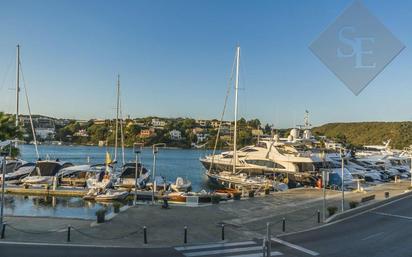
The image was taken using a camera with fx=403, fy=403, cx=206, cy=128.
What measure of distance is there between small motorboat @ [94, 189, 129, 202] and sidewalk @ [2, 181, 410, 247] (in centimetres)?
1562

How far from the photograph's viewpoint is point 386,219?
26.5 meters

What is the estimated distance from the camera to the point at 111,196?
1710 inches

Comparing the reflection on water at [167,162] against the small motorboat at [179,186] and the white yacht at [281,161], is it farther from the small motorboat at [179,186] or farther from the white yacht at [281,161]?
the small motorboat at [179,186]

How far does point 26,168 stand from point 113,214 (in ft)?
125

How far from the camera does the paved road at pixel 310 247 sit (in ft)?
55.2

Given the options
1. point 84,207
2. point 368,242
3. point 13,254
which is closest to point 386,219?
Answer: point 368,242

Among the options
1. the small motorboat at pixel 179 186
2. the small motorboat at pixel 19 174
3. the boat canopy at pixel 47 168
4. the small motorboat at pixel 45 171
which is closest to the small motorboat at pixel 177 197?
the small motorboat at pixel 179 186

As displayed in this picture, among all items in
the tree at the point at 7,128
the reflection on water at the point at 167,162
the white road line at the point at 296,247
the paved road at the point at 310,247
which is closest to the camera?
the paved road at the point at 310,247

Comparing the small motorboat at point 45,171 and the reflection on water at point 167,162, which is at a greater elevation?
the small motorboat at point 45,171

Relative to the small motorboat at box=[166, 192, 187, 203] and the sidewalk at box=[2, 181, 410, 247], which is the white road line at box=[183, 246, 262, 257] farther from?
Result: the small motorboat at box=[166, 192, 187, 203]

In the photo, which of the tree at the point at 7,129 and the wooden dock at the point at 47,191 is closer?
the tree at the point at 7,129

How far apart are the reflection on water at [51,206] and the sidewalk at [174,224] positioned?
453 inches

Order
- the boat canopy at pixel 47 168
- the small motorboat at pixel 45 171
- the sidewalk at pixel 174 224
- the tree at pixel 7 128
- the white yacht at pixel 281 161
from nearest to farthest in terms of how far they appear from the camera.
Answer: the sidewalk at pixel 174 224 < the tree at pixel 7 128 < the small motorboat at pixel 45 171 < the boat canopy at pixel 47 168 < the white yacht at pixel 281 161

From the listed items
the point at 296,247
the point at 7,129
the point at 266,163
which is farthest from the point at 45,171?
the point at 296,247
